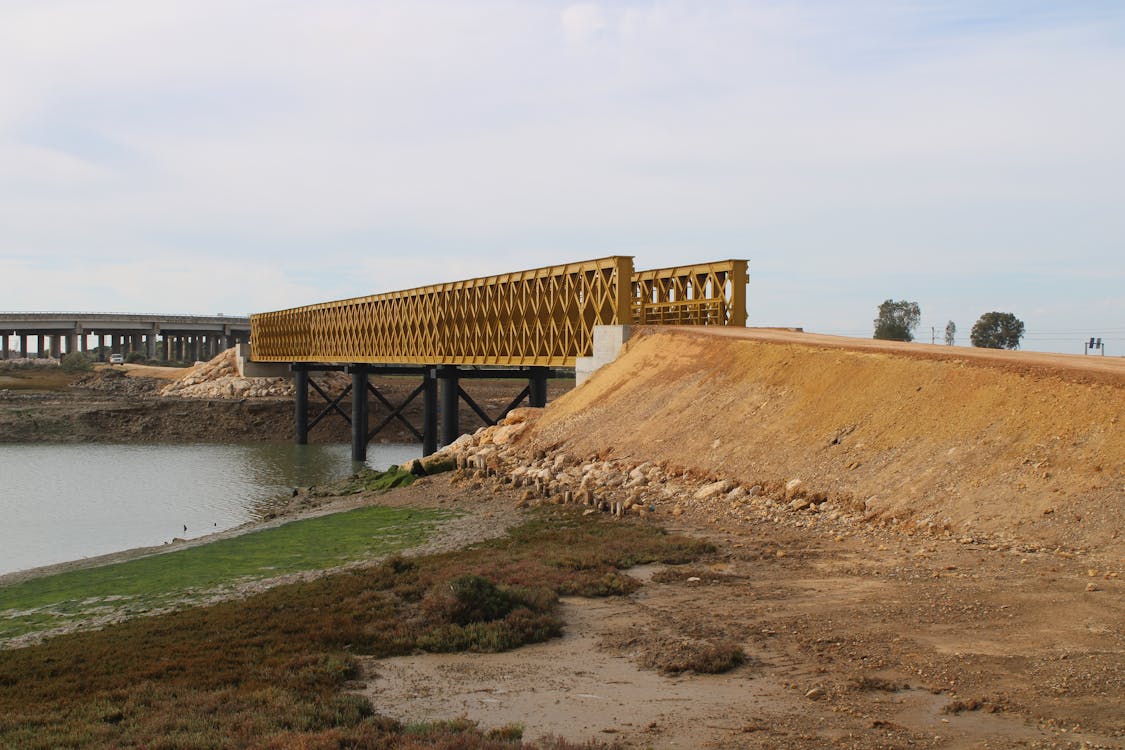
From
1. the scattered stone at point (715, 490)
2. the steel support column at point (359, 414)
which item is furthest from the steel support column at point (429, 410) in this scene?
the scattered stone at point (715, 490)

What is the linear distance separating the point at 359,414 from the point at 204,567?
→ 3883cm

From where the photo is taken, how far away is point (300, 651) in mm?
11953

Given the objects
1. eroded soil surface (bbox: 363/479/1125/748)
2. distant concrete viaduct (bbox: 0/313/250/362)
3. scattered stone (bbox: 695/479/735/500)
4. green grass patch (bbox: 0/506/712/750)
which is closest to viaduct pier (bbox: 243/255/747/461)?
scattered stone (bbox: 695/479/735/500)

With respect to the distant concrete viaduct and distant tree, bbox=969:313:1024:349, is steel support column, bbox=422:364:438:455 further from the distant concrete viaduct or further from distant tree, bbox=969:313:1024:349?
the distant concrete viaduct

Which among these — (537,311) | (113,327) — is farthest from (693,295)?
(113,327)

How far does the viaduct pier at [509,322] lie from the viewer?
3588cm

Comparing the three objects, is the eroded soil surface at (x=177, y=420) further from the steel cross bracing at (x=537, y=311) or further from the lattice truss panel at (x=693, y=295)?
the lattice truss panel at (x=693, y=295)

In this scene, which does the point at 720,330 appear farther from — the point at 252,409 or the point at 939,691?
the point at 252,409

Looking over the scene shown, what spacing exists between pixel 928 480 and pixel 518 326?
25.7 metres

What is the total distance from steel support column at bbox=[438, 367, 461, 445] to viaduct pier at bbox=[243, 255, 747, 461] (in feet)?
0.16

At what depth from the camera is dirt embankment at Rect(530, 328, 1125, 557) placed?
16.3m

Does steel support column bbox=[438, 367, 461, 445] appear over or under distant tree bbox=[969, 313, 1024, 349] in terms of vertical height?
under

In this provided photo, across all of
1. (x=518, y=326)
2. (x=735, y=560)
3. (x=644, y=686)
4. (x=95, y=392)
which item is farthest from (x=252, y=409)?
(x=644, y=686)

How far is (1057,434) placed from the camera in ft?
57.7
